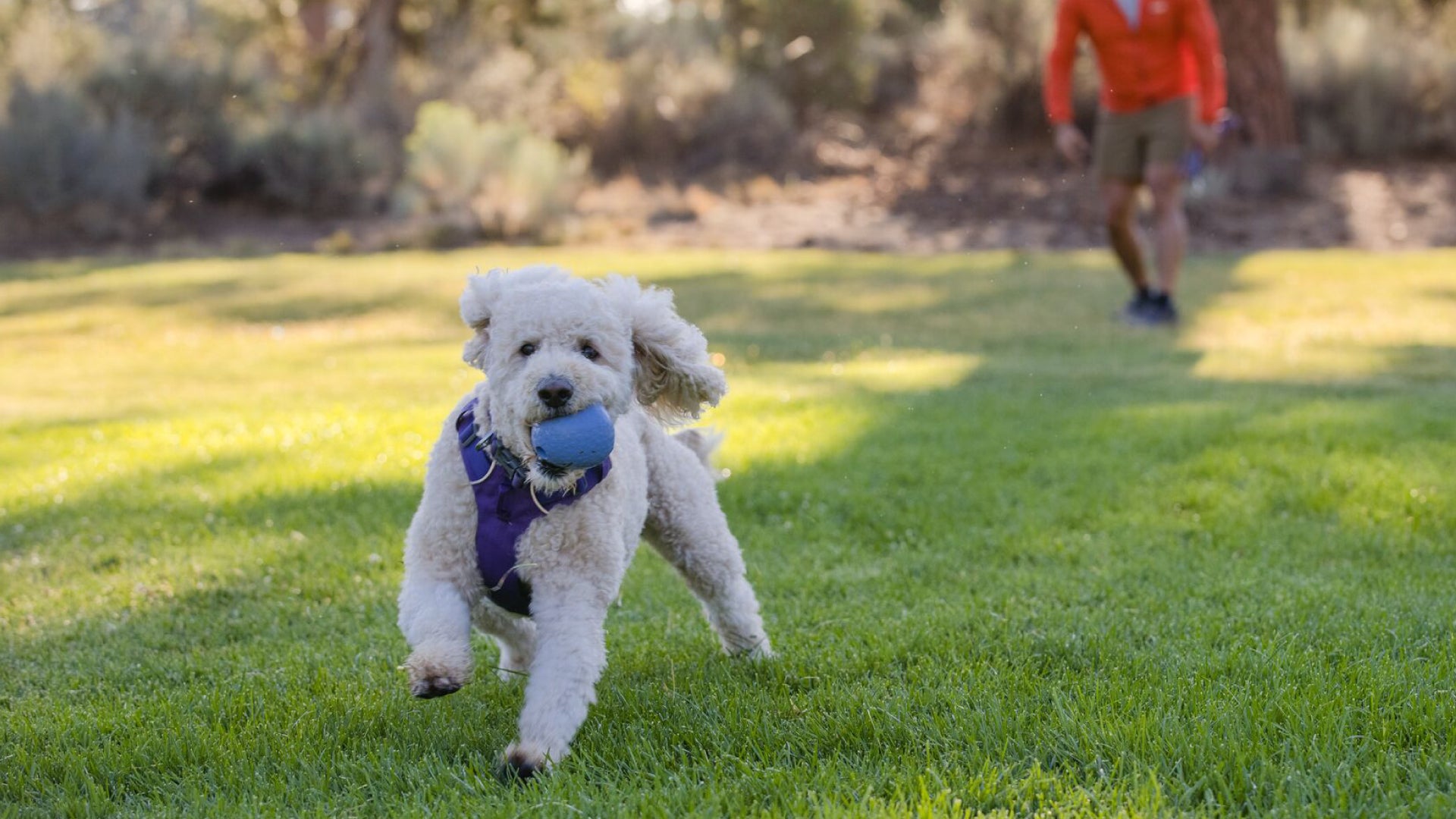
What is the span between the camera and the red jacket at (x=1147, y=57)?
10.2 m

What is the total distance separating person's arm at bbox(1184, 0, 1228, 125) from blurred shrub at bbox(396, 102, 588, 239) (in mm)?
9886

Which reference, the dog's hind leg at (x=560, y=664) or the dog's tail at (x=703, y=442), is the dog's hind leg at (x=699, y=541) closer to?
the dog's tail at (x=703, y=442)

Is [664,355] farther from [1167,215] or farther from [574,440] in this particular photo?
[1167,215]

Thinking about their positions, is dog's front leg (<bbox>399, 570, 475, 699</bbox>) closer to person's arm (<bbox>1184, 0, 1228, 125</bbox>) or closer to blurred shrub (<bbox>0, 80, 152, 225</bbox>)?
person's arm (<bbox>1184, 0, 1228, 125</bbox>)

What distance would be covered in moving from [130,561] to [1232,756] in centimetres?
419

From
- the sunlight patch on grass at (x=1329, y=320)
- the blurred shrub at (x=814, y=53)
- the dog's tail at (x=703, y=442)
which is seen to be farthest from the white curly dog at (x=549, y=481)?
the blurred shrub at (x=814, y=53)

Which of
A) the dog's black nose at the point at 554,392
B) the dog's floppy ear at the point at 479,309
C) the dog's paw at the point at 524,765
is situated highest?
the dog's floppy ear at the point at 479,309

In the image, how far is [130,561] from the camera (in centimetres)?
552

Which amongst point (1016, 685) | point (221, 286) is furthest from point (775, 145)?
point (1016, 685)

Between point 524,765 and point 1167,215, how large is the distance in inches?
333

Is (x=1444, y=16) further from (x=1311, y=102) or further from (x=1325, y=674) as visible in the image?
(x=1325, y=674)

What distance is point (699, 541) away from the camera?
4137 mm

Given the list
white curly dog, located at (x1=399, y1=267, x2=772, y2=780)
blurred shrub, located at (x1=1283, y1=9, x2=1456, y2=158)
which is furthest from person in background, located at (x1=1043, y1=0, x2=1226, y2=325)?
blurred shrub, located at (x1=1283, y1=9, x2=1456, y2=158)

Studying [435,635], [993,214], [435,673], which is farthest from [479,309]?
[993,214]
